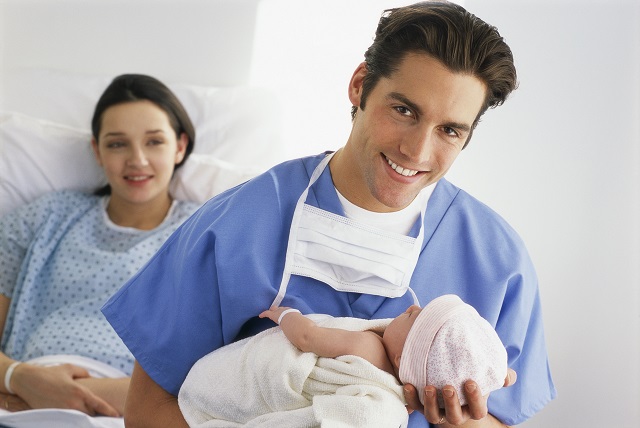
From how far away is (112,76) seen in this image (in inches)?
108

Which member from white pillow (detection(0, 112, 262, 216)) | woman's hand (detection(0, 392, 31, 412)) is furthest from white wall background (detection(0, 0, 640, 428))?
woman's hand (detection(0, 392, 31, 412))

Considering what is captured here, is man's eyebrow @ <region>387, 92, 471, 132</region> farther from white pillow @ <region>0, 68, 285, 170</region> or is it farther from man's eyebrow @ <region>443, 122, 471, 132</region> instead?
white pillow @ <region>0, 68, 285, 170</region>

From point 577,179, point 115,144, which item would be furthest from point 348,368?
point 115,144

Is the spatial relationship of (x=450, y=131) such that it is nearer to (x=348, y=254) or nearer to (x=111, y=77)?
(x=348, y=254)

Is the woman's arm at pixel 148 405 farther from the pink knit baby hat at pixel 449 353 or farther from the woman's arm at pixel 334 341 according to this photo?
the pink knit baby hat at pixel 449 353

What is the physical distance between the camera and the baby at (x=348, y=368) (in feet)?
3.87

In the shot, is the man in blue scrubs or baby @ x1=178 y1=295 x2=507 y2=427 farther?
the man in blue scrubs

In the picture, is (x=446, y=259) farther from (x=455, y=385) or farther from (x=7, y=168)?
(x=7, y=168)

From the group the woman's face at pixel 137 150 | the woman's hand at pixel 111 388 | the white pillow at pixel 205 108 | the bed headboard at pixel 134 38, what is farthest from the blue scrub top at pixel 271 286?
the bed headboard at pixel 134 38

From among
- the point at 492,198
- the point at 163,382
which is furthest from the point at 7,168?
the point at 492,198

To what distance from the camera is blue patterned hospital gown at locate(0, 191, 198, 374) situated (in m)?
2.12

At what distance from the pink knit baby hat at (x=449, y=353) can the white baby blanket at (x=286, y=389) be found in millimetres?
48

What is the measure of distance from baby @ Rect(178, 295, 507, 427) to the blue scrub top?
0.39 feet

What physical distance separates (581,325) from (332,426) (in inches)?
47.4
